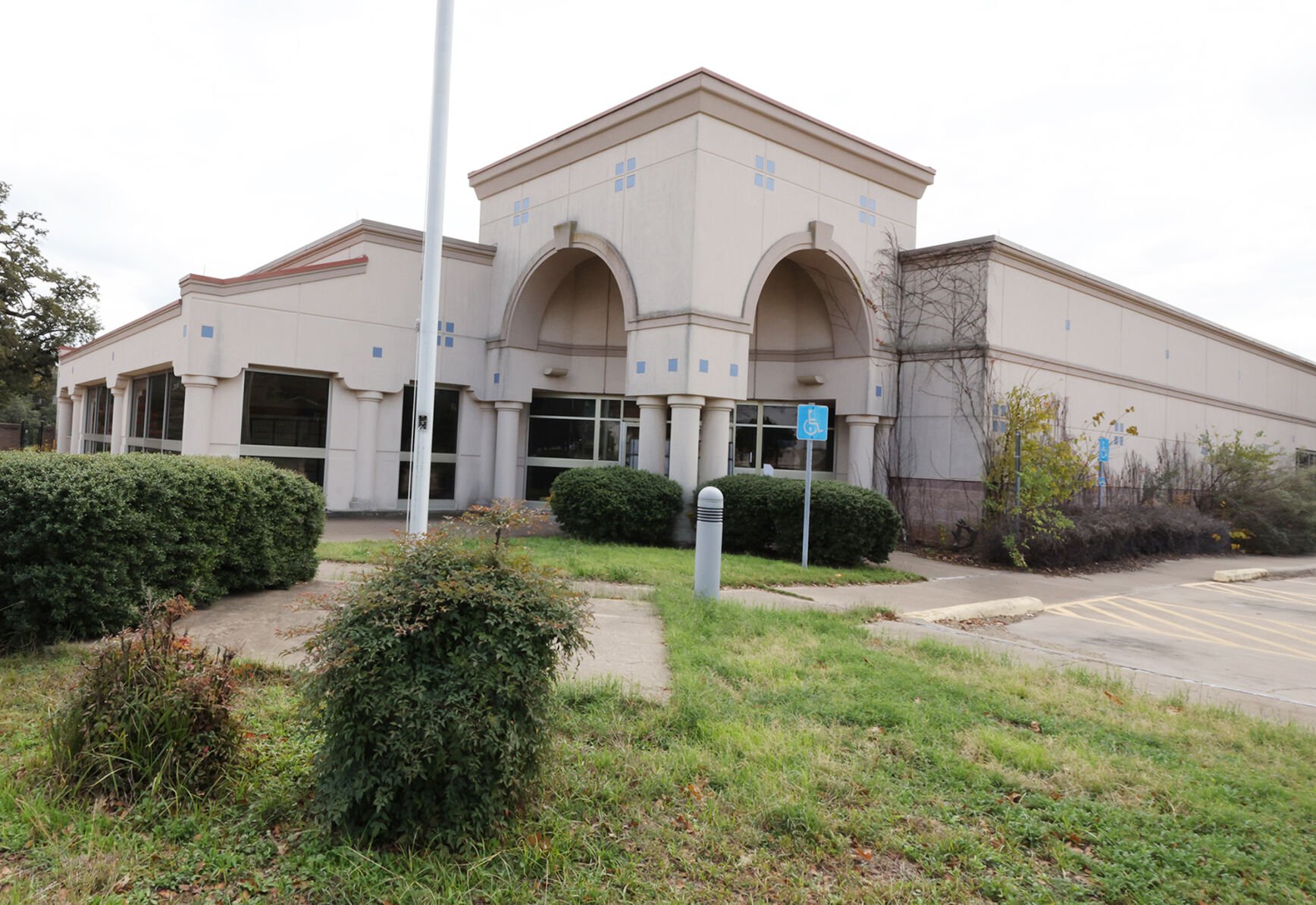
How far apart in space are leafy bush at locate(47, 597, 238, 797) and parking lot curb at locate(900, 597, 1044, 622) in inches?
275

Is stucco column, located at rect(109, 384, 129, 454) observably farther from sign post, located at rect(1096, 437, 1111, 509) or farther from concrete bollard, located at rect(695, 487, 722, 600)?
sign post, located at rect(1096, 437, 1111, 509)

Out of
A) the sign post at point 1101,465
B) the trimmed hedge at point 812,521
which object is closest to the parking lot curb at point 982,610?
the trimmed hedge at point 812,521

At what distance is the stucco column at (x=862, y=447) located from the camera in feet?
57.8

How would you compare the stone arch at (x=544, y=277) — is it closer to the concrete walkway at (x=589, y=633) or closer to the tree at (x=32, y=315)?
the concrete walkway at (x=589, y=633)

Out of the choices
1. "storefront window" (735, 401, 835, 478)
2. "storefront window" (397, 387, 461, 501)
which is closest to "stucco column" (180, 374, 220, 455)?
"storefront window" (397, 387, 461, 501)

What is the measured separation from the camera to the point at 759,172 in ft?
50.9

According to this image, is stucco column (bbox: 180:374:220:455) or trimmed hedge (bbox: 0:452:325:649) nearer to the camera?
trimmed hedge (bbox: 0:452:325:649)

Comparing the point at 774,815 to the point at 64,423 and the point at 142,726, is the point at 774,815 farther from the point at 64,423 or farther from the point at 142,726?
the point at 64,423

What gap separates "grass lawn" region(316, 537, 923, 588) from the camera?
10219mm

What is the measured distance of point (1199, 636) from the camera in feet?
29.6

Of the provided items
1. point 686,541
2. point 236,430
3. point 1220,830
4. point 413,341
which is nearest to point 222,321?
point 236,430

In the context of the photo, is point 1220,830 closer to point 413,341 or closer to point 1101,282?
point 413,341

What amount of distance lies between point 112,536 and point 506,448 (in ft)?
40.7

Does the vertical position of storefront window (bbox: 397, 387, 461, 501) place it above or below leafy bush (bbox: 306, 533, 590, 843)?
above
